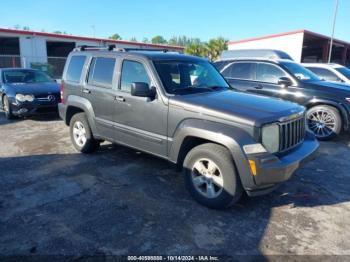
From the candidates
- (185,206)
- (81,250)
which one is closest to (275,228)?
(185,206)

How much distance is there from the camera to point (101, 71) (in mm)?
5203

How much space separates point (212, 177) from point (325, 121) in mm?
4646

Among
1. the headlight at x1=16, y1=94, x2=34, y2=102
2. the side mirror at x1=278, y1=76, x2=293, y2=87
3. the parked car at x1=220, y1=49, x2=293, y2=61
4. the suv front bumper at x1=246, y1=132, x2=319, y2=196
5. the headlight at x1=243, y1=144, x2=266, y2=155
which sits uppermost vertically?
the parked car at x1=220, y1=49, x2=293, y2=61

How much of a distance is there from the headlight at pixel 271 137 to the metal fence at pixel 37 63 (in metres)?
21.4

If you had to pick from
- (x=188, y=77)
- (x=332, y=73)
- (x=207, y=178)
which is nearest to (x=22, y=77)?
(x=188, y=77)

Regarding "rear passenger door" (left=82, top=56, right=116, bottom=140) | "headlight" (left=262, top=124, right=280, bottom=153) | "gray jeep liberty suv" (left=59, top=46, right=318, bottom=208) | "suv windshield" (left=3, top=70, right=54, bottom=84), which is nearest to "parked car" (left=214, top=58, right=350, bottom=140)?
"gray jeep liberty suv" (left=59, top=46, right=318, bottom=208)

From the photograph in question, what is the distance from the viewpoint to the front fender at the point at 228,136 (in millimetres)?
3307

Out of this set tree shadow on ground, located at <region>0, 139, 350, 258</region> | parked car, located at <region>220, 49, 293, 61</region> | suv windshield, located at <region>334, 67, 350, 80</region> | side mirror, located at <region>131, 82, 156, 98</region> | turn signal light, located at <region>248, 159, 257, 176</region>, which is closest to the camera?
tree shadow on ground, located at <region>0, 139, 350, 258</region>

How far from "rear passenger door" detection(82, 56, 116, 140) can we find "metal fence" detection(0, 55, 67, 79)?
18.2 meters

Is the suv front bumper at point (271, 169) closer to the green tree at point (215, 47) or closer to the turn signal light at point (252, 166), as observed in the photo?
the turn signal light at point (252, 166)

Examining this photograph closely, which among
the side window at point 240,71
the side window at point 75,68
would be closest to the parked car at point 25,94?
the side window at point 75,68

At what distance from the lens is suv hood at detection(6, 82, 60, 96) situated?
8.59 m

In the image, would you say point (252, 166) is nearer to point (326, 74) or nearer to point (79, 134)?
point (79, 134)

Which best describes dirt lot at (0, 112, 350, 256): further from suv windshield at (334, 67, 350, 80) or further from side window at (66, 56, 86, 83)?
suv windshield at (334, 67, 350, 80)
